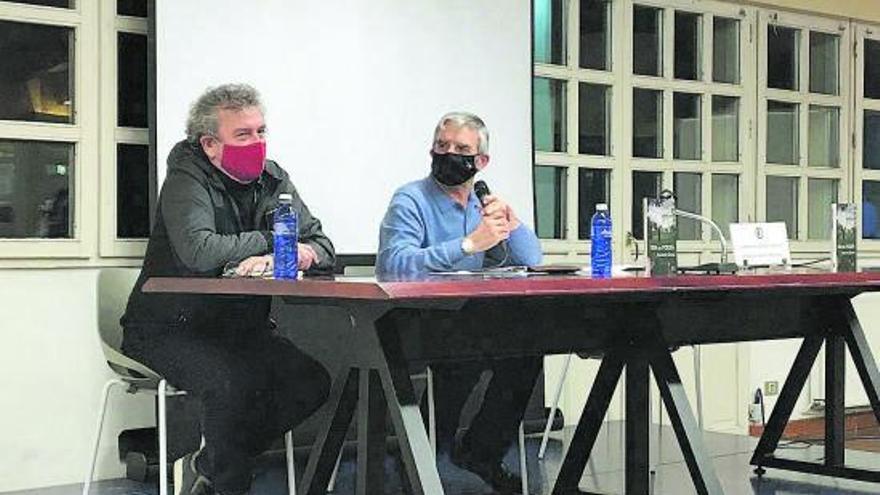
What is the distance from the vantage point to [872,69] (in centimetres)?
641

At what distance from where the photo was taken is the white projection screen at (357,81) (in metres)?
3.91

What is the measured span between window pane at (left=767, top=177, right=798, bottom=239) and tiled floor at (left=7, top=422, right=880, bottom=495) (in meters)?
1.62

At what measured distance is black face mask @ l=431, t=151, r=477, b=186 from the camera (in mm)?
3361

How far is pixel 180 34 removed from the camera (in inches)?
151

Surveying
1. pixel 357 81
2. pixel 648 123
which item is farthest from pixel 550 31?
pixel 357 81

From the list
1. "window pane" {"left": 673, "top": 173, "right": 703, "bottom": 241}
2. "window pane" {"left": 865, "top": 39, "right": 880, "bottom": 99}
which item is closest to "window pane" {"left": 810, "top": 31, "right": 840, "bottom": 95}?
"window pane" {"left": 865, "top": 39, "right": 880, "bottom": 99}

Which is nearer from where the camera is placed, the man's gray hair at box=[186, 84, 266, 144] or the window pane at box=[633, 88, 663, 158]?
the man's gray hair at box=[186, 84, 266, 144]

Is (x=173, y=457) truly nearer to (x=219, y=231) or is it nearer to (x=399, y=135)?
(x=219, y=231)

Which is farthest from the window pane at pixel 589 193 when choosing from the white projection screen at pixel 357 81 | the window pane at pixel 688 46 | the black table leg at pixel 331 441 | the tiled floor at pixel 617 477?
the black table leg at pixel 331 441

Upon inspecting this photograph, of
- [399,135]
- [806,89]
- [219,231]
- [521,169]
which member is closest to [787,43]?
[806,89]

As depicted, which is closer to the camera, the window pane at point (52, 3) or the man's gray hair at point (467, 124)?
the man's gray hair at point (467, 124)

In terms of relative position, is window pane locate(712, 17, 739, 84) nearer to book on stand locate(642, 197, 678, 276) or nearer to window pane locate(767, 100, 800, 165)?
window pane locate(767, 100, 800, 165)

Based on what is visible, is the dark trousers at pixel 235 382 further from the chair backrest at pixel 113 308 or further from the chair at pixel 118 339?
the chair backrest at pixel 113 308

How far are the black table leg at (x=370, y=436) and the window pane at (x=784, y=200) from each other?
3.95 m
